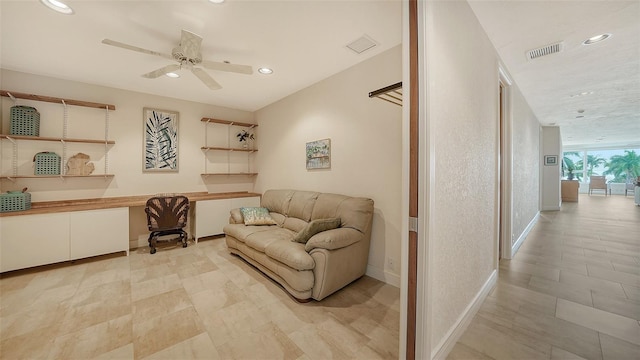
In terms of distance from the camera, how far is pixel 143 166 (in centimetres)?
411

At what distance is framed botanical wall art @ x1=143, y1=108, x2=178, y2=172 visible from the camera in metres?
4.11

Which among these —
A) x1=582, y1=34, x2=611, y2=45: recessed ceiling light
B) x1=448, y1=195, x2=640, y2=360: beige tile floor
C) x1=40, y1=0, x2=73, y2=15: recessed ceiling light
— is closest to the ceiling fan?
x1=40, y1=0, x2=73, y2=15: recessed ceiling light

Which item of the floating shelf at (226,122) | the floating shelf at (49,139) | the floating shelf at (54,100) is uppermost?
the floating shelf at (226,122)

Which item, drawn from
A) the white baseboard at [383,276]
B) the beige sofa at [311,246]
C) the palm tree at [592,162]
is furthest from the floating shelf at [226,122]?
the palm tree at [592,162]

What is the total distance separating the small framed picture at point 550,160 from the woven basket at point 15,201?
1171 centimetres

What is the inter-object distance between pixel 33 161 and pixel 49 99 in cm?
91

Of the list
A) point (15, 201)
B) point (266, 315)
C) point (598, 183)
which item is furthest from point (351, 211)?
point (598, 183)

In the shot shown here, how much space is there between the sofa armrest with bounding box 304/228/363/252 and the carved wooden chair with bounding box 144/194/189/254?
2.48 metres

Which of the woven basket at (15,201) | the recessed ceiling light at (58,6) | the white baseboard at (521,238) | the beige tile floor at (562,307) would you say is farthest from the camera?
the white baseboard at (521,238)

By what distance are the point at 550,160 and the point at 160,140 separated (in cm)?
1052

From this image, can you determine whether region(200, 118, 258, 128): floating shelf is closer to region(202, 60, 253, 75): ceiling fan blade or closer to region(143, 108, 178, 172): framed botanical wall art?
region(143, 108, 178, 172): framed botanical wall art

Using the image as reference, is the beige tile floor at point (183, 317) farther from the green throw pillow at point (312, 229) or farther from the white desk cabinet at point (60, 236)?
the green throw pillow at point (312, 229)

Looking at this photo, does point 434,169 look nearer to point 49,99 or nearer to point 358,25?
point 358,25

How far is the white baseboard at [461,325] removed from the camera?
1523 mm
